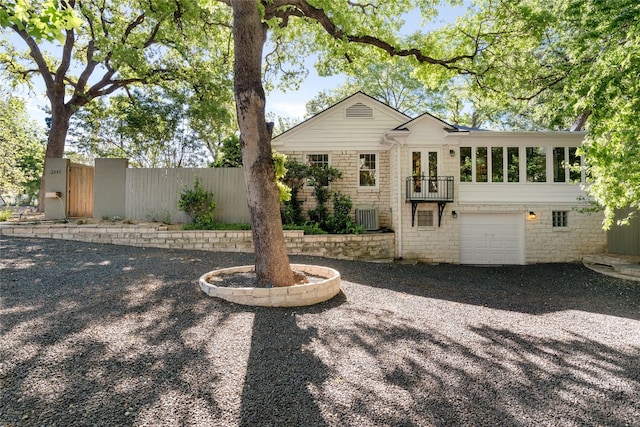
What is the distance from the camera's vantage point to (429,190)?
1023cm

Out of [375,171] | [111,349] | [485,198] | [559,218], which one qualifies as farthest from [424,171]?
[111,349]

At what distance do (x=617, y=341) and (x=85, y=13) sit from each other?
1456 cm

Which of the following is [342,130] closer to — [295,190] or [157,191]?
[295,190]

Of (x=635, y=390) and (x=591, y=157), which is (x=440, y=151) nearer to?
(x=591, y=157)

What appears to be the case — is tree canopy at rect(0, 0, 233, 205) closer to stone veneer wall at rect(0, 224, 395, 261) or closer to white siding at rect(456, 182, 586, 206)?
stone veneer wall at rect(0, 224, 395, 261)

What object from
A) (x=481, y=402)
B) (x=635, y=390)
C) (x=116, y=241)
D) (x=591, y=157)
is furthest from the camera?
(x=116, y=241)

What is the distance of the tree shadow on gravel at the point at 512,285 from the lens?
18.2 feet

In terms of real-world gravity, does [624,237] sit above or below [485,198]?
below

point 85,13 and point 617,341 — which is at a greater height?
point 85,13

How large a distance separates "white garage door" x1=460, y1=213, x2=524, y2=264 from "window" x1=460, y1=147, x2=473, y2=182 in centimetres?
122

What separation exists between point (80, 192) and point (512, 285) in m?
13.0

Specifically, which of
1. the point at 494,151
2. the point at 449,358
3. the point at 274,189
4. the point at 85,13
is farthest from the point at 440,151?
the point at 85,13

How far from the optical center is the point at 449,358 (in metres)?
3.13

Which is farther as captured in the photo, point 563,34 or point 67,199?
point 563,34
